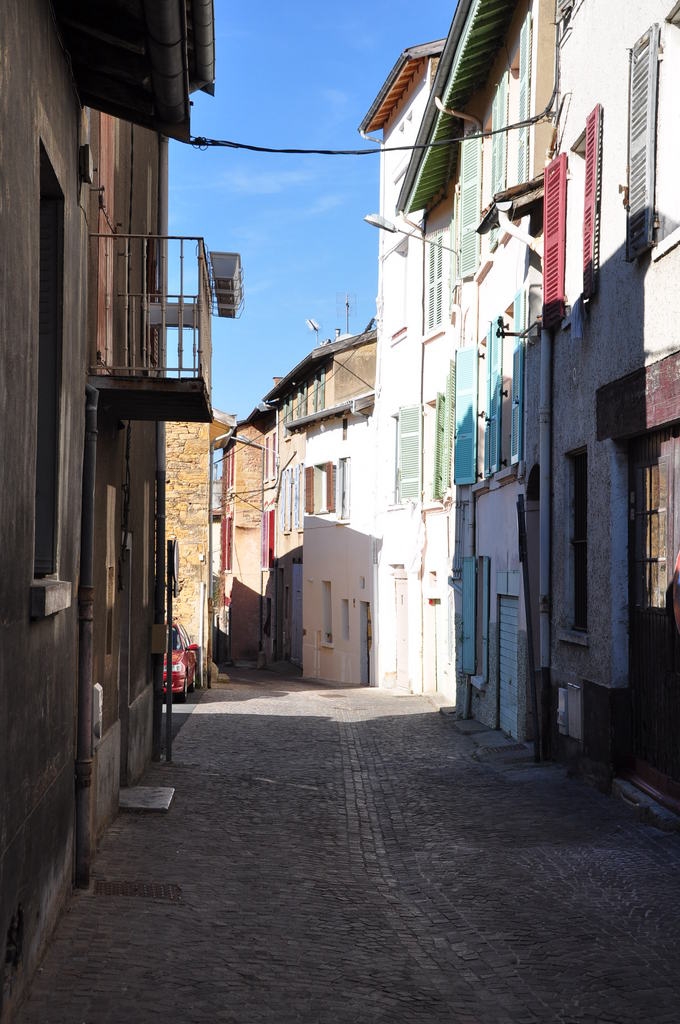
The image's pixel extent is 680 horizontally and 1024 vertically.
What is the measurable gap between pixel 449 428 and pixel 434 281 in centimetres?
352

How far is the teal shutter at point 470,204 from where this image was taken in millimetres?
18625

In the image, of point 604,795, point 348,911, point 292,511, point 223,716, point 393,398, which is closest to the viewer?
point 348,911

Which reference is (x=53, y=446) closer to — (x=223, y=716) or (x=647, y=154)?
(x=647, y=154)

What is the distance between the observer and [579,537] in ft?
40.3

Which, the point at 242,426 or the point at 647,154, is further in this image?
the point at 242,426

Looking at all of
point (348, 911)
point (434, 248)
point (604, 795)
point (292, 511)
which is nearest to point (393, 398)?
point (434, 248)

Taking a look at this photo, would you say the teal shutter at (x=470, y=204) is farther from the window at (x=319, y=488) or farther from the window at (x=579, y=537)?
the window at (x=319, y=488)

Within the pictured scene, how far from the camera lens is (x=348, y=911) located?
7.37 m

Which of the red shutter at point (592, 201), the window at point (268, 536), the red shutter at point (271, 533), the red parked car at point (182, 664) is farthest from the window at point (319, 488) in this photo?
the red shutter at point (592, 201)

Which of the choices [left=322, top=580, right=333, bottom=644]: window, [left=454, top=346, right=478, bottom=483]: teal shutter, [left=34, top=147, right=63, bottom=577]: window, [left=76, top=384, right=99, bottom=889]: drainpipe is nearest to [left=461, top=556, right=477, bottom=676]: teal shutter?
[left=454, top=346, right=478, bottom=483]: teal shutter

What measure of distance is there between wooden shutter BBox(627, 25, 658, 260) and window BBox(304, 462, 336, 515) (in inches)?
912

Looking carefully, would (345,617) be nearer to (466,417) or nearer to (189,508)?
(189,508)

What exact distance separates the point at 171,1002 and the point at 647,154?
687 cm

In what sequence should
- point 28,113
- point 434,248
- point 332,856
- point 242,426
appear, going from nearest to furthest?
point 28,113 < point 332,856 < point 434,248 < point 242,426
